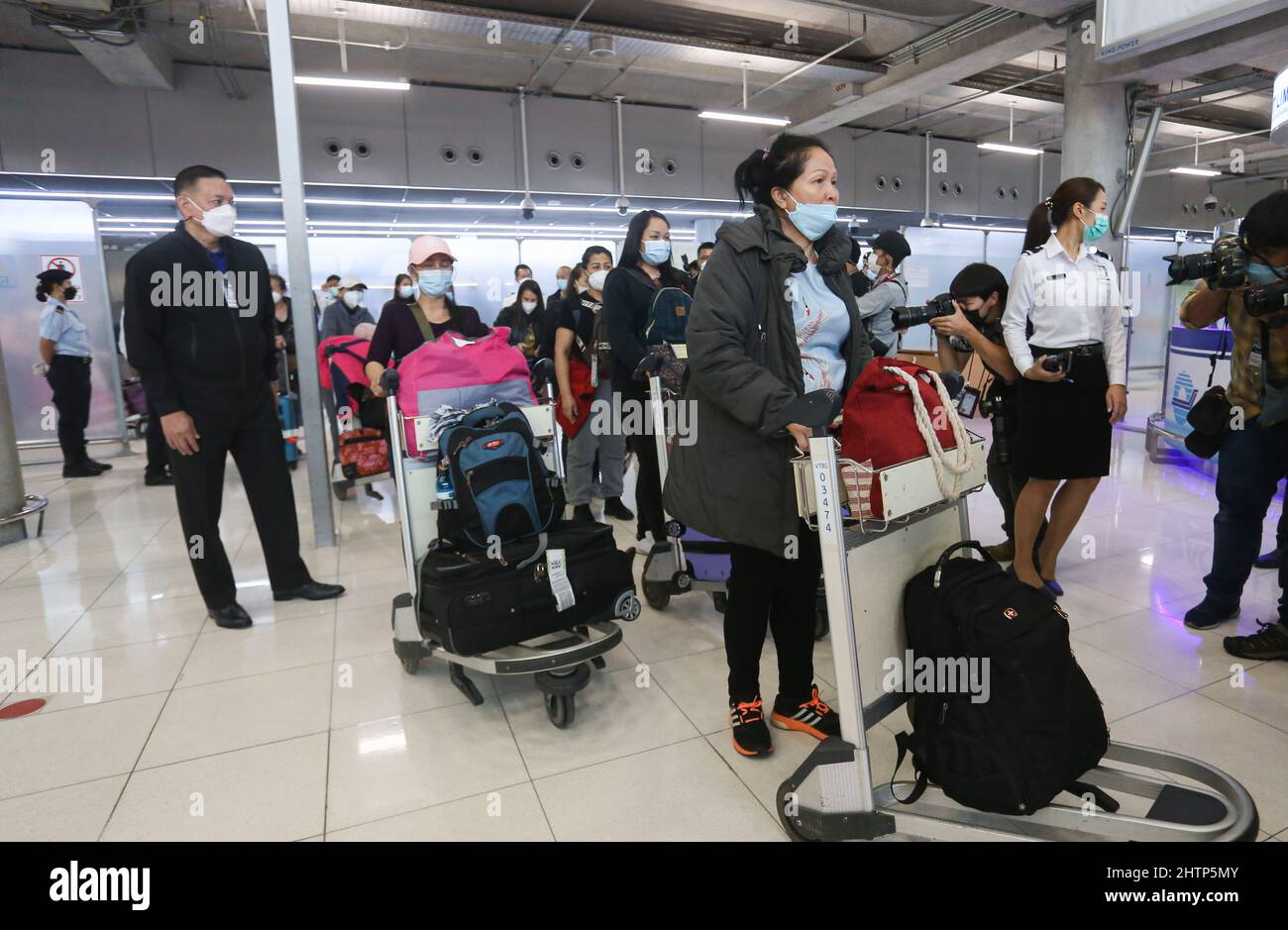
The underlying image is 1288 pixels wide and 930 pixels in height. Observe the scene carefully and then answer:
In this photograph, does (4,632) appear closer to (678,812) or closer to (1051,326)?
(678,812)

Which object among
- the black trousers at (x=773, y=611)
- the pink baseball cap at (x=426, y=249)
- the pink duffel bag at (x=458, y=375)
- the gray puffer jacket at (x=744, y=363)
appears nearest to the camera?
the gray puffer jacket at (x=744, y=363)

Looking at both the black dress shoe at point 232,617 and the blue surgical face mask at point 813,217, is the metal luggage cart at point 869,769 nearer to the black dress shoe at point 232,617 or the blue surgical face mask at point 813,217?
the blue surgical face mask at point 813,217

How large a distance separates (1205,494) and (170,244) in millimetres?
5879

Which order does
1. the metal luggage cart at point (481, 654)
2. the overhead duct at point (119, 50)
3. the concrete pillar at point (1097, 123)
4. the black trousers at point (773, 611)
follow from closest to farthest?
the black trousers at point (773, 611) < the metal luggage cart at point (481, 654) < the overhead duct at point (119, 50) < the concrete pillar at point (1097, 123)

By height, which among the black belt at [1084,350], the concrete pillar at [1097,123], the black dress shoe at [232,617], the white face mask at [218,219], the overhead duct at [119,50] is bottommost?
the black dress shoe at [232,617]

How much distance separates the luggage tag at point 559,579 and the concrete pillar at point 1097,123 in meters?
6.68

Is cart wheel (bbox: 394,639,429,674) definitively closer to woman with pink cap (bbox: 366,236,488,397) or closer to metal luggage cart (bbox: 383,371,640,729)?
metal luggage cart (bbox: 383,371,640,729)

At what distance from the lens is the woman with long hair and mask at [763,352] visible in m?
1.77

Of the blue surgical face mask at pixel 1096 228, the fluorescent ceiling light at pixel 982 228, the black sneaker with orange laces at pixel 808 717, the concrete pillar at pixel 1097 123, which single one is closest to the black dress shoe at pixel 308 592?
the black sneaker with orange laces at pixel 808 717

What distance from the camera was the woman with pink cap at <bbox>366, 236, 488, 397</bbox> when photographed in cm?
285

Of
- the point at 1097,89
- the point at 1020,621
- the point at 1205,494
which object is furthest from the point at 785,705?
the point at 1097,89

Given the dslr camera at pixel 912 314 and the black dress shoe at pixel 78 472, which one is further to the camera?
the black dress shoe at pixel 78 472

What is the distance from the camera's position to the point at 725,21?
7.84 m

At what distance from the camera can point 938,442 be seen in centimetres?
171
